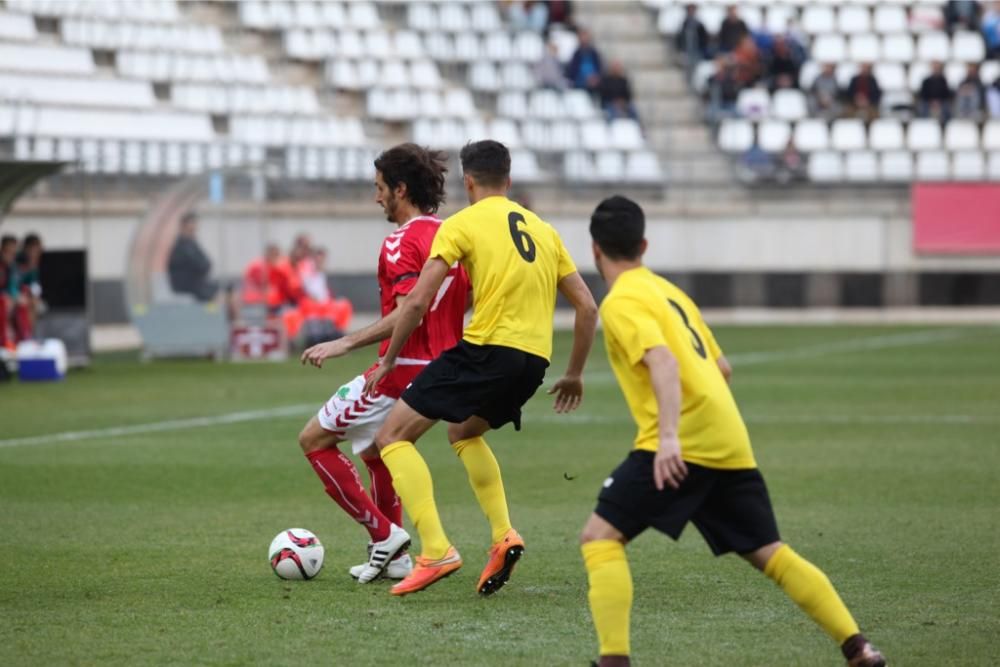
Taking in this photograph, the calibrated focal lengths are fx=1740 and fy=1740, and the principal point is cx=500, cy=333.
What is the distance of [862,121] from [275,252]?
44.2 ft

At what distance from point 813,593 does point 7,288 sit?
54.7 ft

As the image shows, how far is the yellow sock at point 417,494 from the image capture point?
288 inches

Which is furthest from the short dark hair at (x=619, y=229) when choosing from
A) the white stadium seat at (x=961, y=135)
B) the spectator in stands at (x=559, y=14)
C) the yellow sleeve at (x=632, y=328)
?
the spectator in stands at (x=559, y=14)

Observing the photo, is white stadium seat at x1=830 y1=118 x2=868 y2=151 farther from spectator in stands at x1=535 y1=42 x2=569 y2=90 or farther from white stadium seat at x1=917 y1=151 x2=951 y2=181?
spectator in stands at x1=535 y1=42 x2=569 y2=90

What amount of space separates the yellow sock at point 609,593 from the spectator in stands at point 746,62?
2873 cm

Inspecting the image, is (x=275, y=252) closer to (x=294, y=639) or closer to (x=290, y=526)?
(x=290, y=526)

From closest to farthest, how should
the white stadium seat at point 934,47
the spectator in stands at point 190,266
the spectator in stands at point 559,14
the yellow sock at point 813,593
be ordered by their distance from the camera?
the yellow sock at point 813,593, the spectator in stands at point 190,266, the white stadium seat at point 934,47, the spectator in stands at point 559,14

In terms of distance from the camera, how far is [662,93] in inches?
1355

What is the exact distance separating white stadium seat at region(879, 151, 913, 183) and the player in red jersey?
25.0 m

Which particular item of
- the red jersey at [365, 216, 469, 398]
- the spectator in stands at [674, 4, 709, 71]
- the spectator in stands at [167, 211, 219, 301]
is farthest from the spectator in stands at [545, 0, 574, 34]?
the red jersey at [365, 216, 469, 398]

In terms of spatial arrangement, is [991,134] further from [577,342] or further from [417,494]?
[417,494]

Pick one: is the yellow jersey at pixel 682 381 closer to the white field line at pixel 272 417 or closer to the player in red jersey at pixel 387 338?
the player in red jersey at pixel 387 338

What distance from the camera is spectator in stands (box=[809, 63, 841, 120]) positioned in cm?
3325

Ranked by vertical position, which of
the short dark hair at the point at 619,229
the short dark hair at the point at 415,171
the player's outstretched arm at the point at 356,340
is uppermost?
the short dark hair at the point at 415,171
